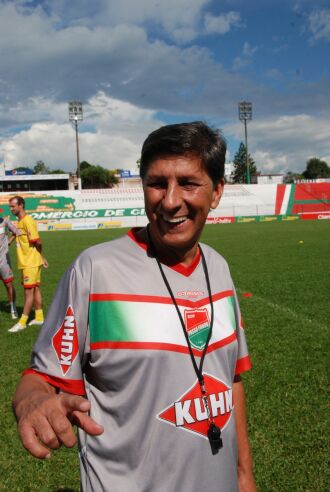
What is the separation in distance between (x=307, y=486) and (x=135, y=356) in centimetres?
244

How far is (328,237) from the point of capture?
22203 millimetres

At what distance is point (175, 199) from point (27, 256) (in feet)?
22.0

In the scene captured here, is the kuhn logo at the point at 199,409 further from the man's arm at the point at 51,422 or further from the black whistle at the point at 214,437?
the man's arm at the point at 51,422

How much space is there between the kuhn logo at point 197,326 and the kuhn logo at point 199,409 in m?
0.13

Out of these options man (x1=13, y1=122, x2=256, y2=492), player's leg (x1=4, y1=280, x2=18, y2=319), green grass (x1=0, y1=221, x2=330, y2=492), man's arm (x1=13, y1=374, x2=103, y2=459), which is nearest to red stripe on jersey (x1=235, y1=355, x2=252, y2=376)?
man (x1=13, y1=122, x2=256, y2=492)

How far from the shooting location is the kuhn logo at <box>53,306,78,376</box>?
1.47 metres

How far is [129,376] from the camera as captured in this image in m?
1.47

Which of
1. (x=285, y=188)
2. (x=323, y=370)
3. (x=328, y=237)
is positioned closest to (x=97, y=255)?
(x=323, y=370)

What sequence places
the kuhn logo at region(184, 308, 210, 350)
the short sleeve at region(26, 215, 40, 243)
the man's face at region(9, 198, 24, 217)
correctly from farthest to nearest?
the short sleeve at region(26, 215, 40, 243)
the man's face at region(9, 198, 24, 217)
the kuhn logo at region(184, 308, 210, 350)

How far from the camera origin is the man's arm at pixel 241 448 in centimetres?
186

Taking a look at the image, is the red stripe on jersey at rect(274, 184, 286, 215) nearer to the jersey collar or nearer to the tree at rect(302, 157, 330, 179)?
the jersey collar

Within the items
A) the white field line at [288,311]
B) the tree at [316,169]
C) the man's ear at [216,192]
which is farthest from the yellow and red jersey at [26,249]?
the tree at [316,169]

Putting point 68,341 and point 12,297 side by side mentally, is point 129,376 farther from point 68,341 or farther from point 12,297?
point 12,297

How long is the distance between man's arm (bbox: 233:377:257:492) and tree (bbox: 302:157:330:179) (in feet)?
385
